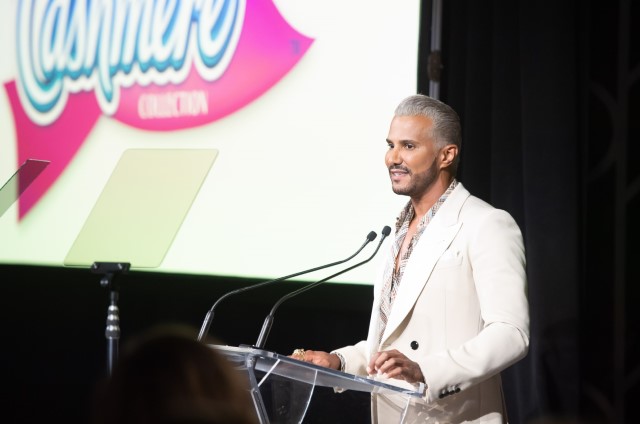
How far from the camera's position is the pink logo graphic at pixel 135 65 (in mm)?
3959

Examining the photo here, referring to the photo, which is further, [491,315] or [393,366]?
[491,315]

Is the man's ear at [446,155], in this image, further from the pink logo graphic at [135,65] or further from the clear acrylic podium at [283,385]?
the pink logo graphic at [135,65]

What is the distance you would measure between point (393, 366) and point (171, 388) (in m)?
1.24

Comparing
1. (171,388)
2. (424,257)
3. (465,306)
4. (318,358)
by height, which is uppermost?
(171,388)

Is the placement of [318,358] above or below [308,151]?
below

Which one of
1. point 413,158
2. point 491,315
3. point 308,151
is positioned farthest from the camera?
point 308,151

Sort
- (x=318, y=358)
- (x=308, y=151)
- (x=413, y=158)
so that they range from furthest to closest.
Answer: (x=308, y=151)
(x=413, y=158)
(x=318, y=358)

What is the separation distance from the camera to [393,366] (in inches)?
83.4

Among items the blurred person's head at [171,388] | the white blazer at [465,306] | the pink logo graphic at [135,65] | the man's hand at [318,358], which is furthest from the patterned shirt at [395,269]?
the blurred person's head at [171,388]

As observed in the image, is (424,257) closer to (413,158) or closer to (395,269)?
(395,269)

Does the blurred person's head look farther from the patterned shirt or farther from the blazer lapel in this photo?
the patterned shirt

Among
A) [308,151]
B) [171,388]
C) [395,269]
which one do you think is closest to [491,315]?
[395,269]

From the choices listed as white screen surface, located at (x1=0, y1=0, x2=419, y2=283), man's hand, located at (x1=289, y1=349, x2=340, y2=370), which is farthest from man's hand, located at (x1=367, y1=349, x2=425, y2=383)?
white screen surface, located at (x1=0, y1=0, x2=419, y2=283)

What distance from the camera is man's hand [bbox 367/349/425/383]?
2.11 meters
